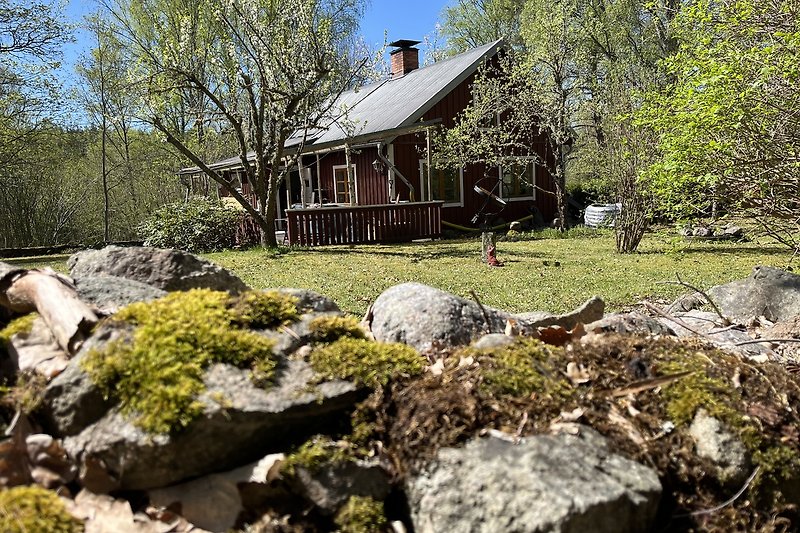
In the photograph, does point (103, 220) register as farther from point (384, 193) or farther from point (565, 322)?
point (565, 322)

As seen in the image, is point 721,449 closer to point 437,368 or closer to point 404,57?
point 437,368

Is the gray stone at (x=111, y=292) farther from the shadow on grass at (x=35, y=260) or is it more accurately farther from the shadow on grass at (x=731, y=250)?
the shadow on grass at (x=35, y=260)

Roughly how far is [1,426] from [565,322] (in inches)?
127

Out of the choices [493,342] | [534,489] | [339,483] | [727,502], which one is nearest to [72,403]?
[339,483]

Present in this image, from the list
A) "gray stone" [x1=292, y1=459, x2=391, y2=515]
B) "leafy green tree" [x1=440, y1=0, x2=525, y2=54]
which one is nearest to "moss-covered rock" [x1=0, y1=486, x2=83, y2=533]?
"gray stone" [x1=292, y1=459, x2=391, y2=515]

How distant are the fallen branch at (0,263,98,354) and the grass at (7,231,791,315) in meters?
4.83

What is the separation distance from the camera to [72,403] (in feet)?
7.63

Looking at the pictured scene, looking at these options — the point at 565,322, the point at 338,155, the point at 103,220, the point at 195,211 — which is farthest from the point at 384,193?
the point at 565,322

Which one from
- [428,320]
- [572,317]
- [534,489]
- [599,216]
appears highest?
[428,320]

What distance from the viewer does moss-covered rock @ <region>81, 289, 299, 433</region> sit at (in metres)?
2.24

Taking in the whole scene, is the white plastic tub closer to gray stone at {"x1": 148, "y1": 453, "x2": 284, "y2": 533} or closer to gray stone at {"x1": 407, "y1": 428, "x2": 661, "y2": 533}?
gray stone at {"x1": 407, "y1": 428, "x2": 661, "y2": 533}

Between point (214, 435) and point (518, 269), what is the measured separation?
1023cm

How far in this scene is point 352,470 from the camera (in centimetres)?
226

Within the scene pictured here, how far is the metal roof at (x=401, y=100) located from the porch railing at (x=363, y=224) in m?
2.24
